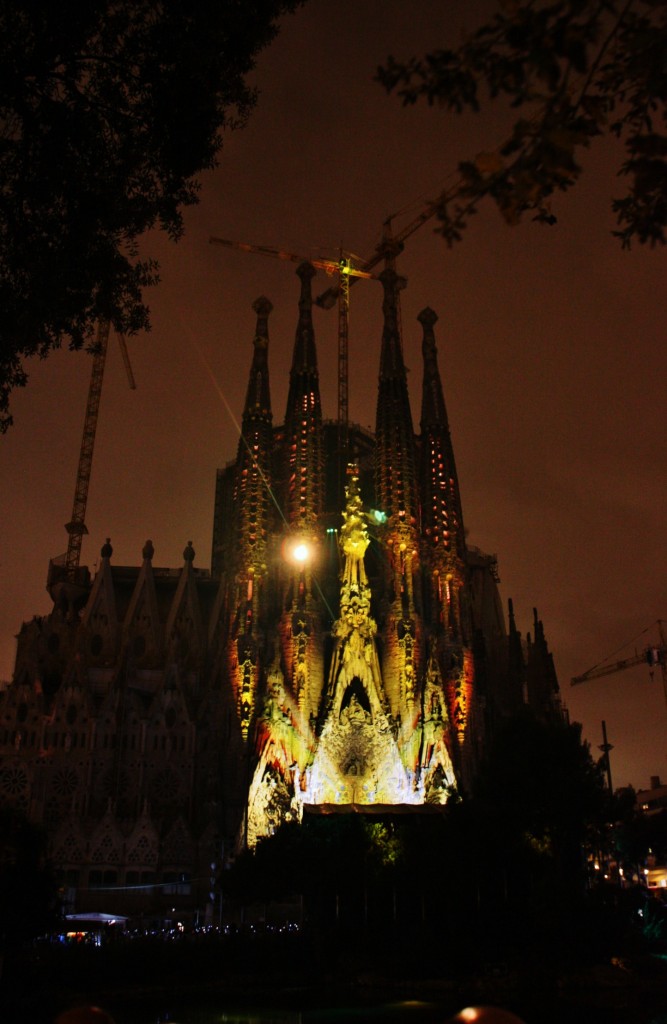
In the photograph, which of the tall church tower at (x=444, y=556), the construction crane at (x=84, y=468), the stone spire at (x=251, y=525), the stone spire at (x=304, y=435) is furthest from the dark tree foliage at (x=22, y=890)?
the construction crane at (x=84, y=468)

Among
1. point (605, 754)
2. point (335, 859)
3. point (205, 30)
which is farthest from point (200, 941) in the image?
point (605, 754)

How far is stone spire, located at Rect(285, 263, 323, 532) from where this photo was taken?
58.6m

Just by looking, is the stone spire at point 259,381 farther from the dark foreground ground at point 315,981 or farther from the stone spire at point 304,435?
the dark foreground ground at point 315,981

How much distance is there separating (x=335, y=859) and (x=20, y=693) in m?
27.8

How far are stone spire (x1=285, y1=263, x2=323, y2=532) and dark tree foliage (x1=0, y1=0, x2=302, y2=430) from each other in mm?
44710

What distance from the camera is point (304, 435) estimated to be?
60.9m

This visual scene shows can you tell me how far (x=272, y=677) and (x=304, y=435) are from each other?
61.0 feet

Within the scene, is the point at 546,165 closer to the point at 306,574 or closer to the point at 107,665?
the point at 306,574

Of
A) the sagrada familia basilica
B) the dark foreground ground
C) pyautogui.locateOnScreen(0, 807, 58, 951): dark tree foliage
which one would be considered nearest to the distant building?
the sagrada familia basilica

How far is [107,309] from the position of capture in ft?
45.4

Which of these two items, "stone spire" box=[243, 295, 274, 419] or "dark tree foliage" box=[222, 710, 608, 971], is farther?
"stone spire" box=[243, 295, 274, 419]

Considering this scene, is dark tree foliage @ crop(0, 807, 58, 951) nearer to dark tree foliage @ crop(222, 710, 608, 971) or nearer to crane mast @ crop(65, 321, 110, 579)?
dark tree foliage @ crop(222, 710, 608, 971)

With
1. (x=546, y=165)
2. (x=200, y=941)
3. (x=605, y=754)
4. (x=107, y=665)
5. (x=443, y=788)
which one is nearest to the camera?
(x=546, y=165)

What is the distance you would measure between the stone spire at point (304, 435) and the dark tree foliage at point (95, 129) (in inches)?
1760
